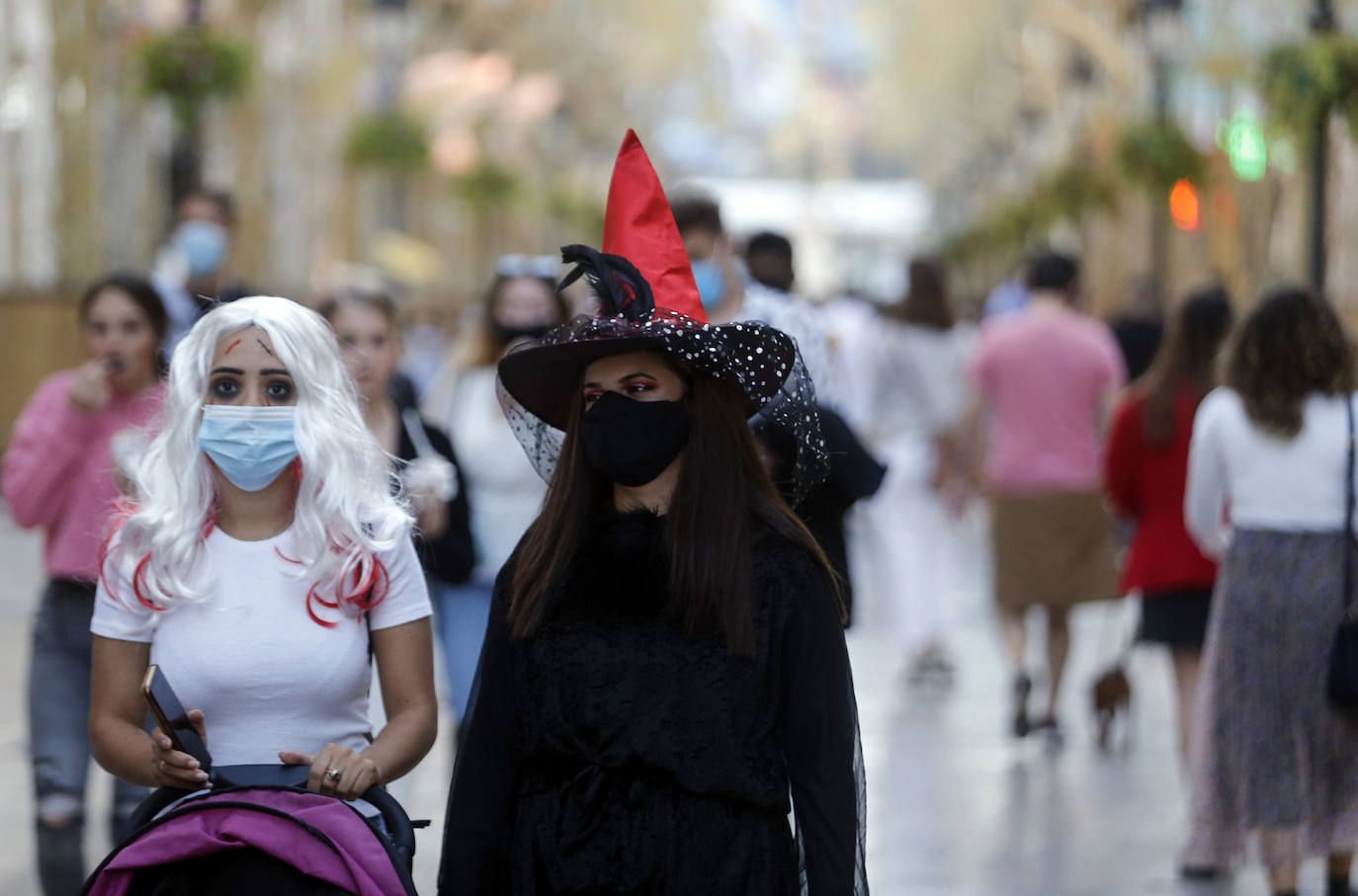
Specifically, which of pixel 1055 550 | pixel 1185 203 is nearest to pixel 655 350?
pixel 1055 550

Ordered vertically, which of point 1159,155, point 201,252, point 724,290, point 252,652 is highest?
point 1159,155

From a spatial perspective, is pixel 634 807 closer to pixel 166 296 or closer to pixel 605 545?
pixel 605 545

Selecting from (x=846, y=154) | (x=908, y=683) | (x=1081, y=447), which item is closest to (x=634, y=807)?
(x=1081, y=447)

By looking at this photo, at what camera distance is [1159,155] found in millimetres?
19719

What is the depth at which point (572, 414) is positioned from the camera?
3430 millimetres

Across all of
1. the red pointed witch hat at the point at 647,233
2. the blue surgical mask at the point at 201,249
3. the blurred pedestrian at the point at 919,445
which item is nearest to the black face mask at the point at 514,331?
the blue surgical mask at the point at 201,249

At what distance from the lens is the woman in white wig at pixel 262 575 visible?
11.7ft

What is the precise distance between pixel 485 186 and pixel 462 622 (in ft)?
98.6

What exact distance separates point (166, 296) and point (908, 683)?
4.60 meters

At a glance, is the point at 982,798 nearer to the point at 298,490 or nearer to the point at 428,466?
the point at 428,466

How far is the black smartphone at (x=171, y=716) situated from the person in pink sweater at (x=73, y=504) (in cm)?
174

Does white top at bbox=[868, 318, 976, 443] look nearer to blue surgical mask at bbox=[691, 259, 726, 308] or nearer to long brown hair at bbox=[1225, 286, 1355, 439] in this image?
long brown hair at bbox=[1225, 286, 1355, 439]

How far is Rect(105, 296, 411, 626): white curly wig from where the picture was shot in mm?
3582

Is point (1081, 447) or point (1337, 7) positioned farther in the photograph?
point (1337, 7)
